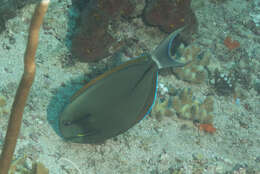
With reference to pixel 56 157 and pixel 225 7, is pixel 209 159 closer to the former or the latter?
pixel 56 157

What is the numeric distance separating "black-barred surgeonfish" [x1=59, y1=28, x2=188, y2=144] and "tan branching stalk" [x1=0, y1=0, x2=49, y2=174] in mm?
901

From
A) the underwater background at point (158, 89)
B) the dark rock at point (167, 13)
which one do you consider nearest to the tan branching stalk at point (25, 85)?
→ the underwater background at point (158, 89)

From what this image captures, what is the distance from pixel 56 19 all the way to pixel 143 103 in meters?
2.92

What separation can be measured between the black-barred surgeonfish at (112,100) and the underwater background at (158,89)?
2.00 ft

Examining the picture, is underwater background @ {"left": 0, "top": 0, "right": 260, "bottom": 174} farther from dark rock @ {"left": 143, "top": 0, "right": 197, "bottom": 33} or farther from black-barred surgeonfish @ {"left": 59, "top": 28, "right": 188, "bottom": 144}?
black-barred surgeonfish @ {"left": 59, "top": 28, "right": 188, "bottom": 144}

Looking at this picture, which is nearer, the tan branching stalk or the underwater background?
the tan branching stalk

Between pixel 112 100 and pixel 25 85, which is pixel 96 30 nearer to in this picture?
pixel 112 100

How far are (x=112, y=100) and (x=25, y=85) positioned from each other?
4.15 feet

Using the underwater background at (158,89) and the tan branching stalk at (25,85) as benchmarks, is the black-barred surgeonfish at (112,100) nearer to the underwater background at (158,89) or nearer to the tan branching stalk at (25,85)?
the underwater background at (158,89)

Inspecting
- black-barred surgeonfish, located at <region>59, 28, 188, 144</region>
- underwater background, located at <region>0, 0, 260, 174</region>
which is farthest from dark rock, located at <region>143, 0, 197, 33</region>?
black-barred surgeonfish, located at <region>59, 28, 188, 144</region>

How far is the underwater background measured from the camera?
333 centimetres

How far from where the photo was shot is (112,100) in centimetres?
288

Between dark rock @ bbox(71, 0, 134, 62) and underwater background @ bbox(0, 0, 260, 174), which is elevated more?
dark rock @ bbox(71, 0, 134, 62)

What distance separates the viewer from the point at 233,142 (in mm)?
4238
